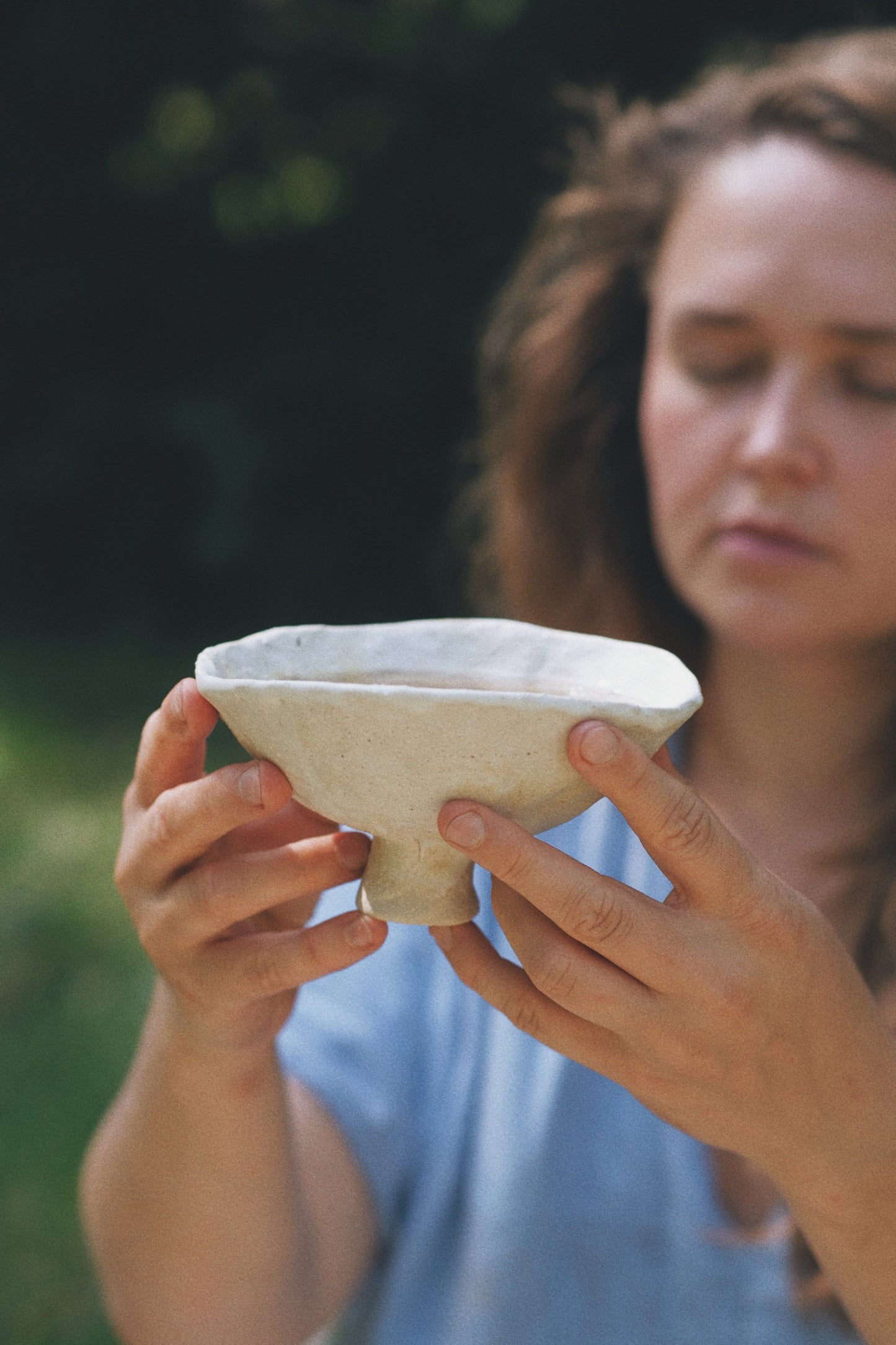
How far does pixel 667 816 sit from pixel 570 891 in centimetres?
9

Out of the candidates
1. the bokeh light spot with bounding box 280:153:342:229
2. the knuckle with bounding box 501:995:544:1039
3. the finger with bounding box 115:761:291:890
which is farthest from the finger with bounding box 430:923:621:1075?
the bokeh light spot with bounding box 280:153:342:229

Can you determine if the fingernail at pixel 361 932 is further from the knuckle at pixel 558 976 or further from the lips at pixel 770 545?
the lips at pixel 770 545

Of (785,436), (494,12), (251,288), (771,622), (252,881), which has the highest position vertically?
(494,12)

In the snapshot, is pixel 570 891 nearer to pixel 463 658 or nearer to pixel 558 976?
pixel 558 976

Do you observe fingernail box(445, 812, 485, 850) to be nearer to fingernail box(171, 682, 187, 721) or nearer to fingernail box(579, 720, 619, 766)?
A: fingernail box(579, 720, 619, 766)

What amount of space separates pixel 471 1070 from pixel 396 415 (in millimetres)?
4264

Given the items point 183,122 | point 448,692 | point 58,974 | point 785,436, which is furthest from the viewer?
point 183,122

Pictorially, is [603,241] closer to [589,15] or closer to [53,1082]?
[53,1082]

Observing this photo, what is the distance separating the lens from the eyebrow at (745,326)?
1.57 metres

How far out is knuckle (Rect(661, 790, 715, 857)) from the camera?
957 mm

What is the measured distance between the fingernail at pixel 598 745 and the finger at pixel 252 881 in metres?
0.27

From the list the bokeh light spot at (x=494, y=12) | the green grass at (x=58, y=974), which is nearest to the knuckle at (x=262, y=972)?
the green grass at (x=58, y=974)

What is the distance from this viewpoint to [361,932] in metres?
1.08

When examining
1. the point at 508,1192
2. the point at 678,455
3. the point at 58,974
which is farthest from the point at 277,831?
the point at 58,974
